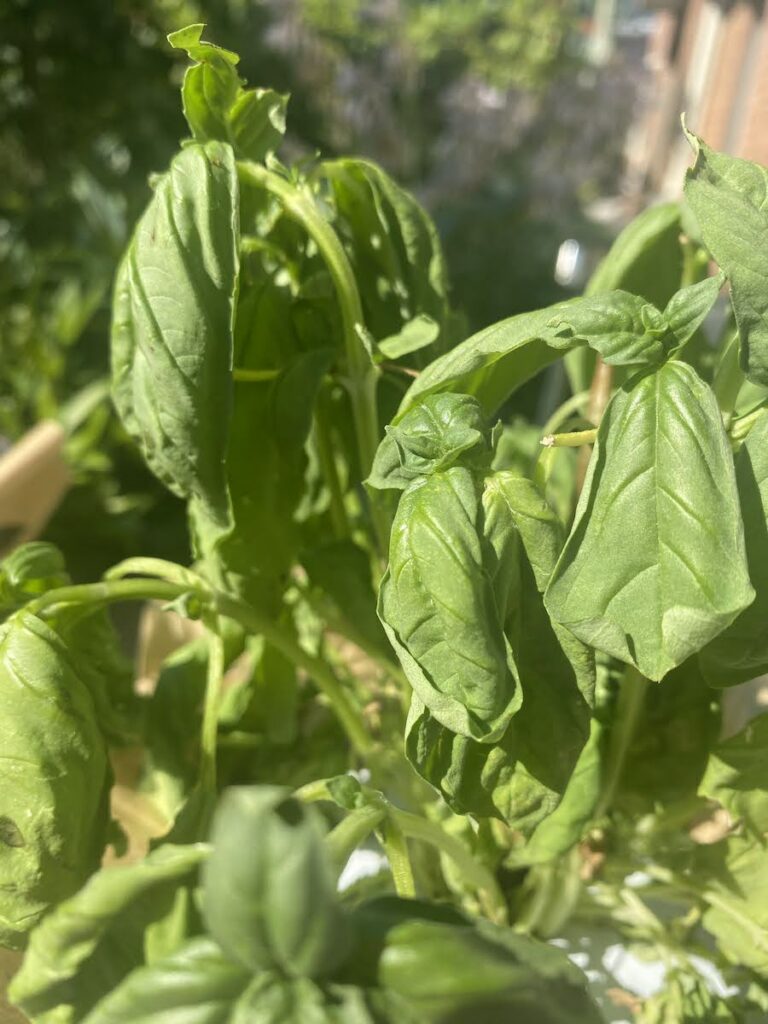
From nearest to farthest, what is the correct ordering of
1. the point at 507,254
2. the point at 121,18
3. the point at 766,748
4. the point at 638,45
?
the point at 766,748 < the point at 121,18 < the point at 507,254 < the point at 638,45

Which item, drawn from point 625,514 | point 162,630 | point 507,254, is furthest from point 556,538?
point 507,254

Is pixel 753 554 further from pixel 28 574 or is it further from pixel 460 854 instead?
pixel 28 574

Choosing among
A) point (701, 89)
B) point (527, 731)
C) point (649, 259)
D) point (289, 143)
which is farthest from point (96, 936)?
point (701, 89)

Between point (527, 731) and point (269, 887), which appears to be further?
point (527, 731)

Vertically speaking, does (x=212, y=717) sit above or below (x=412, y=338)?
below

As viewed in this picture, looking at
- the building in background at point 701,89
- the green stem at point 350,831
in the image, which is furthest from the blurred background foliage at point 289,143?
the green stem at point 350,831

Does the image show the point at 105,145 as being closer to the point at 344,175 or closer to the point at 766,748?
the point at 344,175
